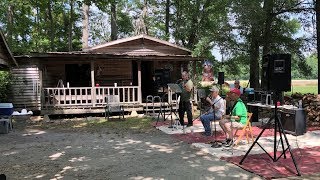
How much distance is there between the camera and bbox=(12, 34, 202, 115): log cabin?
16.0 metres

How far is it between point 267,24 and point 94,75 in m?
9.40

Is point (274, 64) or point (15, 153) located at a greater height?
point (274, 64)

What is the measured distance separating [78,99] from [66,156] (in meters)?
8.19

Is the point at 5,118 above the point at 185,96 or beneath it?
beneath

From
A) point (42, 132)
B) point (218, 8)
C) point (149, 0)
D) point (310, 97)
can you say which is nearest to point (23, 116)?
point (42, 132)

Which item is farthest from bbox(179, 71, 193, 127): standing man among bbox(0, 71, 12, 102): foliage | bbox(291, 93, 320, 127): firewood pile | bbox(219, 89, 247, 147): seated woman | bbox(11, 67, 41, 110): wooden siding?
bbox(0, 71, 12, 102): foliage

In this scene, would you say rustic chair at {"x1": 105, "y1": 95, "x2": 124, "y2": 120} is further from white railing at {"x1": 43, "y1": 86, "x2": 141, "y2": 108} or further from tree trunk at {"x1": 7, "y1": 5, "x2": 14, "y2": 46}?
tree trunk at {"x1": 7, "y1": 5, "x2": 14, "y2": 46}

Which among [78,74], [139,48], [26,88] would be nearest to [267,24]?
[139,48]

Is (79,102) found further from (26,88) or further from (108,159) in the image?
(108,159)

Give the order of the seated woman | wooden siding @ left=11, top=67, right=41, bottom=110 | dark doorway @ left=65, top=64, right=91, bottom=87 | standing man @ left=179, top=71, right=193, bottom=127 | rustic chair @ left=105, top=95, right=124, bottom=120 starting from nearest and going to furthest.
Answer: the seated woman, standing man @ left=179, top=71, right=193, bottom=127, rustic chair @ left=105, top=95, right=124, bottom=120, wooden siding @ left=11, top=67, right=41, bottom=110, dark doorway @ left=65, top=64, right=91, bottom=87

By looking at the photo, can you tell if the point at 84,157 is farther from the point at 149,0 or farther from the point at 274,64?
the point at 149,0

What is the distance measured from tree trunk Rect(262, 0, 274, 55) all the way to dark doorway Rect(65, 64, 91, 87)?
945 centimetres

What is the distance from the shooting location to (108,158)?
788 centimetres

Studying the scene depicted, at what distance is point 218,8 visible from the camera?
28.3 m
